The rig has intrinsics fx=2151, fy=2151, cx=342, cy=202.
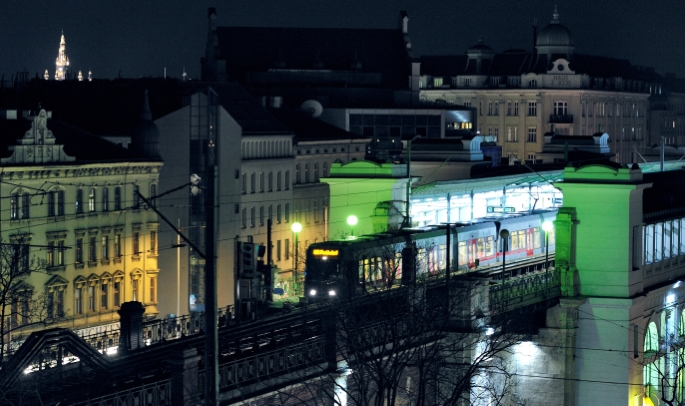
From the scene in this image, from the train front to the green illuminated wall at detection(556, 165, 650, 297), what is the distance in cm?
773

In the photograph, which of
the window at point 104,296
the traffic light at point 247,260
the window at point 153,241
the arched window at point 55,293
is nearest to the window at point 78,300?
the arched window at point 55,293

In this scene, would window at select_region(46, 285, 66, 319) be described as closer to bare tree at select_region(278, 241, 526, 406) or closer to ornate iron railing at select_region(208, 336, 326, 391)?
bare tree at select_region(278, 241, 526, 406)

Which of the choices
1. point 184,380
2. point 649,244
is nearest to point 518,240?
point 649,244

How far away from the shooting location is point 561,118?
7402 inches

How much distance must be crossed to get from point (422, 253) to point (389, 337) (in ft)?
47.0

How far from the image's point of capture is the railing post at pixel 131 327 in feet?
154

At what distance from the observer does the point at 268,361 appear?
4206 centimetres

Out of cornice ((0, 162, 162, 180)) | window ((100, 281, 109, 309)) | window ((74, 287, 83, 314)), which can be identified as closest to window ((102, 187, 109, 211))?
cornice ((0, 162, 162, 180))

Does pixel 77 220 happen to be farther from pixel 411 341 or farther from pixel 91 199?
pixel 411 341

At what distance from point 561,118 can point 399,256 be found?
12907cm

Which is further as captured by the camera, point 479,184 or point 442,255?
point 479,184

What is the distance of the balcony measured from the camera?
614 feet

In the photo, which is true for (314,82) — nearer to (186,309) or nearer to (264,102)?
(264,102)

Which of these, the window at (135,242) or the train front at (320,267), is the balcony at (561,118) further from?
the train front at (320,267)
